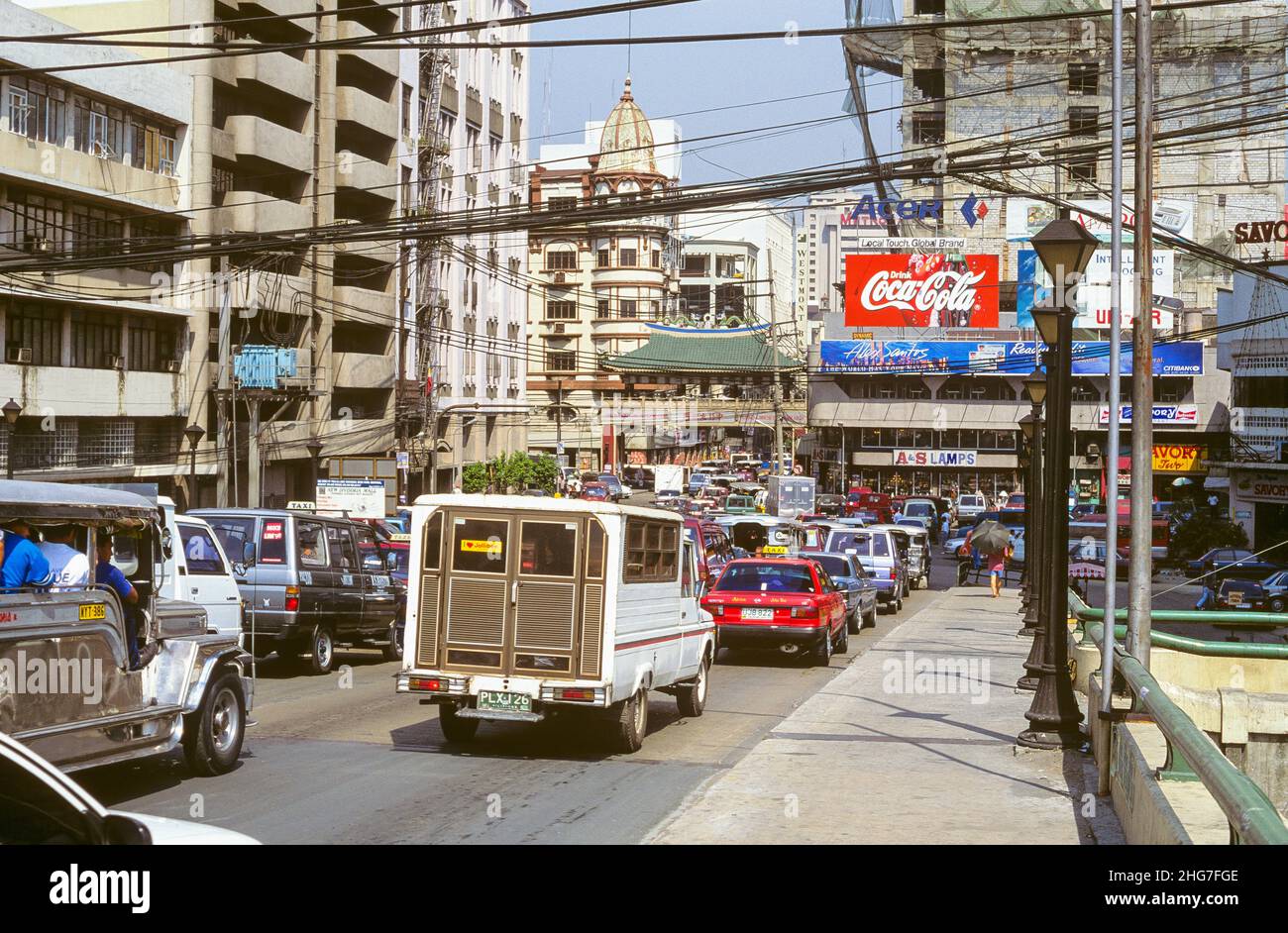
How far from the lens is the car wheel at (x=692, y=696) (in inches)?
686

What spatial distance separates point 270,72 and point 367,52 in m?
9.54

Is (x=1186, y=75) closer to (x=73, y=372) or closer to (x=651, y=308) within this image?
(x=651, y=308)

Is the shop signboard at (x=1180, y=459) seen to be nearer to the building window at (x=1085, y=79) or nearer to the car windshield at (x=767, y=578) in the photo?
the building window at (x=1085, y=79)

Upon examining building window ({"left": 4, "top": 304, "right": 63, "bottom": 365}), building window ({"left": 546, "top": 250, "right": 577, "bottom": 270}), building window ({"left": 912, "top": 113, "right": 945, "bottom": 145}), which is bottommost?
building window ({"left": 4, "top": 304, "right": 63, "bottom": 365})

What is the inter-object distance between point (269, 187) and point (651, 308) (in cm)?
8004

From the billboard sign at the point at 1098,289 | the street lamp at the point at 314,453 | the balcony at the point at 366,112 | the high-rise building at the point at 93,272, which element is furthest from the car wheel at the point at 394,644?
the billboard sign at the point at 1098,289

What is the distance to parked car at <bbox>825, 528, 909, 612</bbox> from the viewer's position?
37.1 metres

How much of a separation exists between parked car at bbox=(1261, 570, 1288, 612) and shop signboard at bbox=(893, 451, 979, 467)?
5419 cm

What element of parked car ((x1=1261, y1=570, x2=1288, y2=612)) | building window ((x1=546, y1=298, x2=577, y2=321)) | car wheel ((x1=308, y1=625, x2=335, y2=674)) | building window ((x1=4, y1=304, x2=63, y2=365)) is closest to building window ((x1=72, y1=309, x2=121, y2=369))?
building window ((x1=4, y1=304, x2=63, y2=365))

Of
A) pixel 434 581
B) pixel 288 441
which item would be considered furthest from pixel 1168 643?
pixel 288 441

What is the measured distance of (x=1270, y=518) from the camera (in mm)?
54594

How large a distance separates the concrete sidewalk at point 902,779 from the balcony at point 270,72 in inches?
1395

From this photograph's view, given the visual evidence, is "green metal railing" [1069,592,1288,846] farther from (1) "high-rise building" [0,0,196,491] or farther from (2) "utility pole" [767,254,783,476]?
(2) "utility pole" [767,254,783,476]
